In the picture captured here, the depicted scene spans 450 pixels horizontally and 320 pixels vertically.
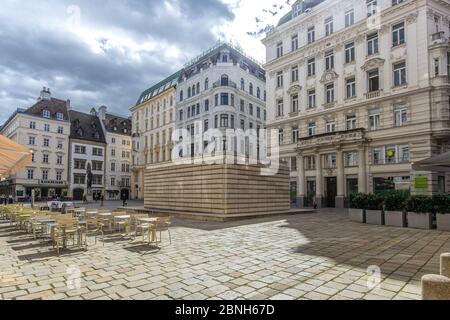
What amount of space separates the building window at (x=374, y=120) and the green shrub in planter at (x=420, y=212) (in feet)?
48.3

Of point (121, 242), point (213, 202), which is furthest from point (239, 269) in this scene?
point (213, 202)

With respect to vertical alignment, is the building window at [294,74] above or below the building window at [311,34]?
below

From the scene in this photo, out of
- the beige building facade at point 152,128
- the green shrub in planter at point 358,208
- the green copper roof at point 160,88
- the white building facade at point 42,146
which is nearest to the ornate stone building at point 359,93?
the green shrub in planter at point 358,208

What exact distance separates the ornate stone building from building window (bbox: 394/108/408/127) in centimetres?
8

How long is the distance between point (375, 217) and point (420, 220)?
2003mm

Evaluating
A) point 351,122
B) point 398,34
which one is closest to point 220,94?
point 351,122

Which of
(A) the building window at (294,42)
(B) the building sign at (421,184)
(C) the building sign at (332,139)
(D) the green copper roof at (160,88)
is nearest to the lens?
(B) the building sign at (421,184)

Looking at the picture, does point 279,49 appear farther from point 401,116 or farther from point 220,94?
point 401,116

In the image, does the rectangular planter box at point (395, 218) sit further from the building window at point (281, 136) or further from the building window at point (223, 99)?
the building window at point (223, 99)

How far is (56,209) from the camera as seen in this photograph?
2041cm

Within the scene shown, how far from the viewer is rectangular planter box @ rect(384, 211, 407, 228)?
13350 mm

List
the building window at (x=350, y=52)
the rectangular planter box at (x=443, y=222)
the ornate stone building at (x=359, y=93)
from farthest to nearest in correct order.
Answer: the building window at (x=350, y=52) < the ornate stone building at (x=359, y=93) < the rectangular planter box at (x=443, y=222)

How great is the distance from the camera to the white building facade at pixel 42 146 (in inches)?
1949

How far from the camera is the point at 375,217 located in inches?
568
